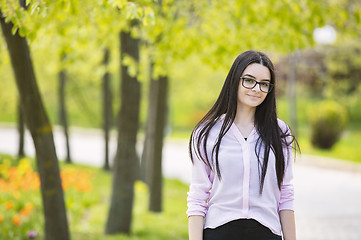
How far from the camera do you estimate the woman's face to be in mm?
2635

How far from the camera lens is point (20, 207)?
27.1ft

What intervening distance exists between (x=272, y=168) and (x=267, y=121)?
0.89 feet

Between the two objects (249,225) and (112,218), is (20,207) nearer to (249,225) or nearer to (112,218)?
(112,218)

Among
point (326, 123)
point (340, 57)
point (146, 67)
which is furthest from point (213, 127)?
point (340, 57)

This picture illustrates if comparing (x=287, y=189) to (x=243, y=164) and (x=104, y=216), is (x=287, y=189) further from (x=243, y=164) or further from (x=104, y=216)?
(x=104, y=216)

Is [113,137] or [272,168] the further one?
[113,137]

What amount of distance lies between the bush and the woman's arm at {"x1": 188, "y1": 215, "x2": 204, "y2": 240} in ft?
55.3

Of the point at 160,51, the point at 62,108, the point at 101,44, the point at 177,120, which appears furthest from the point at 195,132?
the point at 177,120

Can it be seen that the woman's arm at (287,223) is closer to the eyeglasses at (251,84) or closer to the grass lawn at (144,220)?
the eyeglasses at (251,84)

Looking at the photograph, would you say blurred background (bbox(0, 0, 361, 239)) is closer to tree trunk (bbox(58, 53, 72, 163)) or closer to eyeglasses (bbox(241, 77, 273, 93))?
tree trunk (bbox(58, 53, 72, 163))

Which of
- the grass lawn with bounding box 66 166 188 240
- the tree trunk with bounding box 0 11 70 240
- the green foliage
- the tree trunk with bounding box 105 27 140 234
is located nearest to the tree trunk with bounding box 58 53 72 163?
the grass lawn with bounding box 66 166 188 240

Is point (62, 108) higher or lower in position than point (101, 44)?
lower

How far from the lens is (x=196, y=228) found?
8.35 ft

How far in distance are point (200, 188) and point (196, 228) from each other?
212 mm
